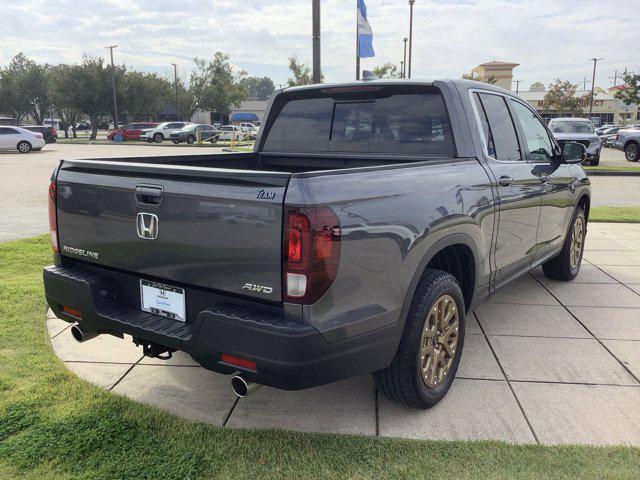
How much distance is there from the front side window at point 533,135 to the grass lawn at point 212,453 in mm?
2628

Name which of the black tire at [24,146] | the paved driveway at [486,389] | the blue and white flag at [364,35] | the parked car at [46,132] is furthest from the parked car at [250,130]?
the paved driveway at [486,389]

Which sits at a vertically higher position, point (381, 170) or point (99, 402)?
point (381, 170)

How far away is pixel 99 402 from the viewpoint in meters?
3.31

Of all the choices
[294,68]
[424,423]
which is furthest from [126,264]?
[294,68]

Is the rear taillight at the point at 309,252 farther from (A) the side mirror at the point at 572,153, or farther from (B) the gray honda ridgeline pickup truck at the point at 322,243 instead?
(A) the side mirror at the point at 572,153

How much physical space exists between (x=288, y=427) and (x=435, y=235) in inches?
53.4

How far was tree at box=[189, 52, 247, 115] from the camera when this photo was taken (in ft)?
214

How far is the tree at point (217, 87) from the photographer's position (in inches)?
2566

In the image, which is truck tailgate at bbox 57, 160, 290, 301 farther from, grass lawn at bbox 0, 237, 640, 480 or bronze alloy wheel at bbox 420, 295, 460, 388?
bronze alloy wheel at bbox 420, 295, 460, 388

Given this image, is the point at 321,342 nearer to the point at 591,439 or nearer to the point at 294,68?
the point at 591,439

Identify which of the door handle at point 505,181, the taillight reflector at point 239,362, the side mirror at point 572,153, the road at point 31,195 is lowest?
the road at point 31,195

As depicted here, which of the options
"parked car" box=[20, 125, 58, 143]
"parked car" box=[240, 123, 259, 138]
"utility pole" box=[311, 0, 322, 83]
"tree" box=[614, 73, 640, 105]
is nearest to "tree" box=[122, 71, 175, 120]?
"parked car" box=[240, 123, 259, 138]

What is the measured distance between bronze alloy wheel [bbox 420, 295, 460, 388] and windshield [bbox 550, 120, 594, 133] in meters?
20.6

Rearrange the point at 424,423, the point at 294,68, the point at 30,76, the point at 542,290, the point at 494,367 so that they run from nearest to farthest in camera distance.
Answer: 1. the point at 424,423
2. the point at 494,367
3. the point at 542,290
4. the point at 294,68
5. the point at 30,76
